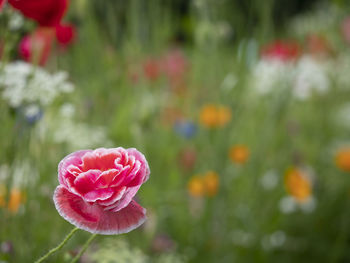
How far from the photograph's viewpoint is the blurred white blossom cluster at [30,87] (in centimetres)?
61

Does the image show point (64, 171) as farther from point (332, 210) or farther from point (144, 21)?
point (332, 210)

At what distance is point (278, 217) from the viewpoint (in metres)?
1.32

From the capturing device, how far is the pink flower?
12.9 inches

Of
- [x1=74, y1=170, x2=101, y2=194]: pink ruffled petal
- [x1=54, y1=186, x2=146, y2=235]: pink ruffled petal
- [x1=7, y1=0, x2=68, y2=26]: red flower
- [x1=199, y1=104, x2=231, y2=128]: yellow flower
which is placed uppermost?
[x1=7, y1=0, x2=68, y2=26]: red flower

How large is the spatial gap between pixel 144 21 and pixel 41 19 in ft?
2.35

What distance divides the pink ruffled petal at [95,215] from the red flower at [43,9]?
0.74ft

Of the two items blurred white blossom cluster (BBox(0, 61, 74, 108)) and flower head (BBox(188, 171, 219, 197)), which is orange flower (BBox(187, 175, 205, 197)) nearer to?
flower head (BBox(188, 171, 219, 197))

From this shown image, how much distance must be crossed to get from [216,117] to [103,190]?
1005 mm

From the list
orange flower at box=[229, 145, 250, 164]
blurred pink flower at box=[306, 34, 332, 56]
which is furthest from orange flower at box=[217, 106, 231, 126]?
blurred pink flower at box=[306, 34, 332, 56]

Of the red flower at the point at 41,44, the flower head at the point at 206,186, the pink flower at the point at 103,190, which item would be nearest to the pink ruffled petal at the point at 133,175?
the pink flower at the point at 103,190

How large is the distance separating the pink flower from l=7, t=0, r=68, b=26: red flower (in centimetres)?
21

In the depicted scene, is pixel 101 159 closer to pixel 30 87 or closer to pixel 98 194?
pixel 98 194

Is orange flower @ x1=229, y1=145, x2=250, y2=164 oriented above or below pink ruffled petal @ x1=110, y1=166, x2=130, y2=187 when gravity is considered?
below

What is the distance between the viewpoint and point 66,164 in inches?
13.5
